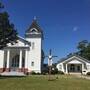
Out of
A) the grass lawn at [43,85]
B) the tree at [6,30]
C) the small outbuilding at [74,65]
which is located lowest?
the grass lawn at [43,85]

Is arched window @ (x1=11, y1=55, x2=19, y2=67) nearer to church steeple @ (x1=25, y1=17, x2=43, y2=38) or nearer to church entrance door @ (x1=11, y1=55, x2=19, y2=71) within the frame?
church entrance door @ (x1=11, y1=55, x2=19, y2=71)

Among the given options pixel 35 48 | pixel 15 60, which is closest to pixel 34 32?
pixel 35 48

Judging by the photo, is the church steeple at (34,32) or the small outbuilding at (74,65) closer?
the church steeple at (34,32)

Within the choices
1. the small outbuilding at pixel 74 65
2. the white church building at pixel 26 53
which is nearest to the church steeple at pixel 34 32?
the white church building at pixel 26 53

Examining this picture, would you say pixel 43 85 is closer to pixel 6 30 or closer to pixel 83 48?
pixel 6 30

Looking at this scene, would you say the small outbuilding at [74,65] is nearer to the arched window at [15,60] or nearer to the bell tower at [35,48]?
the bell tower at [35,48]

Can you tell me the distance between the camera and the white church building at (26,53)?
52531mm

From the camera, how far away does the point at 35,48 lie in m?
52.9

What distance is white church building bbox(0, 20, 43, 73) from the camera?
5253 centimetres

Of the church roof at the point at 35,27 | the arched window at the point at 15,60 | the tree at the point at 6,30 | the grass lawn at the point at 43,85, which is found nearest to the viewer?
the grass lawn at the point at 43,85

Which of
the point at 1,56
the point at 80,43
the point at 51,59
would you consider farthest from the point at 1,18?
the point at 80,43

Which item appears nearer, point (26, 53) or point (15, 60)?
point (26, 53)

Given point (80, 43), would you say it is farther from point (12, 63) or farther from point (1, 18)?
point (1, 18)

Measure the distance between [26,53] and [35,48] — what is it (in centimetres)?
209
